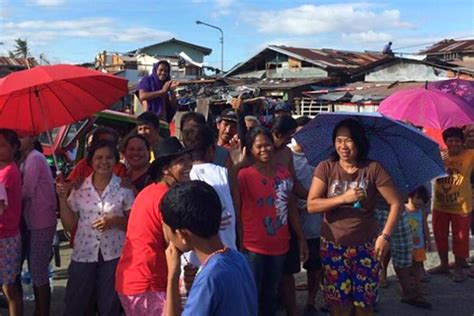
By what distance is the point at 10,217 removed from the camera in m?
3.93

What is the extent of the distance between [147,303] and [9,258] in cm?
168

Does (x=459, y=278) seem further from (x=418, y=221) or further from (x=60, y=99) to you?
(x=60, y=99)

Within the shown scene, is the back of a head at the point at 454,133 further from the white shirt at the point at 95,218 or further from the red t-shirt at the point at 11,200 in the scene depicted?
the red t-shirt at the point at 11,200

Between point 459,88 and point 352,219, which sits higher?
point 459,88

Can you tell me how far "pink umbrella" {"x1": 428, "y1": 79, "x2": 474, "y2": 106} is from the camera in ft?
19.5

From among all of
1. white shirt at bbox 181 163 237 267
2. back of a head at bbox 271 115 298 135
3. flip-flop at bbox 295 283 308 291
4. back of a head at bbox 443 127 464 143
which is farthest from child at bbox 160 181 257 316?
back of a head at bbox 443 127 464 143

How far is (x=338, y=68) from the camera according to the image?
26.8 meters

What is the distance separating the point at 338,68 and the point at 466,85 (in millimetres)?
21013

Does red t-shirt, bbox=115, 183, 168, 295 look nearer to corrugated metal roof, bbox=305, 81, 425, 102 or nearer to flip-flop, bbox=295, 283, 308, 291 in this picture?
flip-flop, bbox=295, 283, 308, 291

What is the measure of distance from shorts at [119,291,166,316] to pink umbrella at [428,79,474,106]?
4.28 meters

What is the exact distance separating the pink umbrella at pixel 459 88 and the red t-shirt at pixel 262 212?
2.83 metres

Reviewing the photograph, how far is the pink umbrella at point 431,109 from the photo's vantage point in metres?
5.04

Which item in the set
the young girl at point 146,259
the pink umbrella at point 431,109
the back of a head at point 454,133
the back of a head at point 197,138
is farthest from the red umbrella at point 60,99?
the back of a head at point 454,133

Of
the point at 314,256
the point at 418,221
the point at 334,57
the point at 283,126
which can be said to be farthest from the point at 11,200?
the point at 334,57
